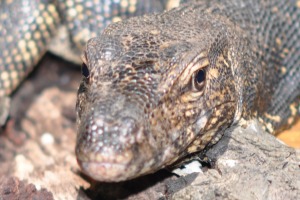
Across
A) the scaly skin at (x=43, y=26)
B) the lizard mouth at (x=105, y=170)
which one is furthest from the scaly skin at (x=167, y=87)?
the scaly skin at (x=43, y=26)

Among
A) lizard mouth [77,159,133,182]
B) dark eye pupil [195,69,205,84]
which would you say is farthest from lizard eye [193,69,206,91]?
lizard mouth [77,159,133,182]

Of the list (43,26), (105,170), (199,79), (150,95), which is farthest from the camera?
(43,26)

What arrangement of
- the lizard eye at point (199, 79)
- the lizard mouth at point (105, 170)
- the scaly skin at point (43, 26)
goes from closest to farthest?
the lizard mouth at point (105, 170), the lizard eye at point (199, 79), the scaly skin at point (43, 26)

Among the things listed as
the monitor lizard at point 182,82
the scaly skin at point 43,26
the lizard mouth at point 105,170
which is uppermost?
the monitor lizard at point 182,82

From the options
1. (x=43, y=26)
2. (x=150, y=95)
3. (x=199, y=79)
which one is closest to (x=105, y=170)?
(x=150, y=95)

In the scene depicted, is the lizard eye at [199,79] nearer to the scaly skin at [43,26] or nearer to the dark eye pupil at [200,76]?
the dark eye pupil at [200,76]

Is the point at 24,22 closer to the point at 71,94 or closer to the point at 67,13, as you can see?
the point at 67,13

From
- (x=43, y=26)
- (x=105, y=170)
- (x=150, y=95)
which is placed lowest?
(x=43, y=26)

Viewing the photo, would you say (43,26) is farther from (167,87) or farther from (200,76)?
(167,87)
